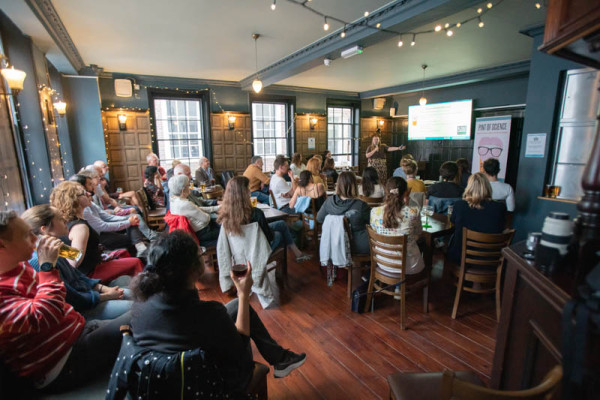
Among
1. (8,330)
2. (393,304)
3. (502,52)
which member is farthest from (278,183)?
(502,52)

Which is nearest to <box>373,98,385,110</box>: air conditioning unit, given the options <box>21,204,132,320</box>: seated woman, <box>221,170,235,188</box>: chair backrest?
<box>221,170,235,188</box>: chair backrest

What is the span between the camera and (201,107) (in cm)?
778

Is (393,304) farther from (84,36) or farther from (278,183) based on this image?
(84,36)

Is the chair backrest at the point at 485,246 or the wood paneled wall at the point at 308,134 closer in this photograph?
the chair backrest at the point at 485,246

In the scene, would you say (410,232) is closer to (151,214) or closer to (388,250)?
(388,250)

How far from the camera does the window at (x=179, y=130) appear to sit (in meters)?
7.46

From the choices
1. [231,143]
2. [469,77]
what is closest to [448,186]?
[469,77]

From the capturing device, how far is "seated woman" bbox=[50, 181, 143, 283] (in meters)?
2.15

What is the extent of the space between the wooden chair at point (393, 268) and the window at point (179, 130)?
6.57m

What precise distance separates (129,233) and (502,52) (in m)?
6.73

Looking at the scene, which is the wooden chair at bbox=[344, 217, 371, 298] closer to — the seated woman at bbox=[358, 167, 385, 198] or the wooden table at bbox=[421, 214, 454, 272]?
the wooden table at bbox=[421, 214, 454, 272]

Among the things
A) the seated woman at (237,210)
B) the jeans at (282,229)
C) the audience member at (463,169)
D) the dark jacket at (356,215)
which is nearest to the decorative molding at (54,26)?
the seated woman at (237,210)

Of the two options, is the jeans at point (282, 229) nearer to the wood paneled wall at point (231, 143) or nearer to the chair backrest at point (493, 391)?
the chair backrest at point (493, 391)

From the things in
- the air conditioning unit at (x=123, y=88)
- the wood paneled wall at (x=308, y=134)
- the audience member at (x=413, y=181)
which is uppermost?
the air conditioning unit at (x=123, y=88)
